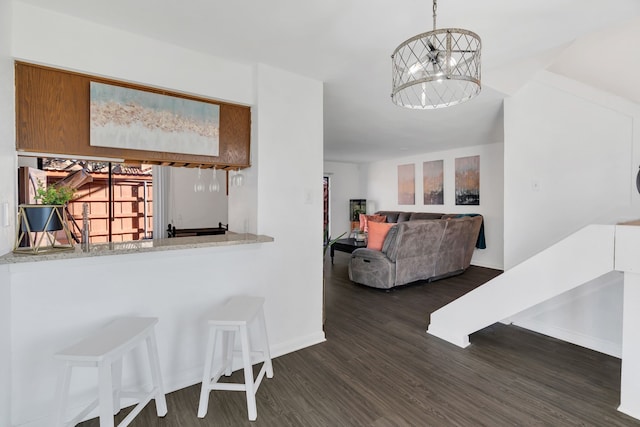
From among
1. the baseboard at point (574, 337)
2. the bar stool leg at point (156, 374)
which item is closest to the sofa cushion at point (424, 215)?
the baseboard at point (574, 337)

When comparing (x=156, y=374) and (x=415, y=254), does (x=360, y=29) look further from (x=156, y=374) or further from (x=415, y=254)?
(x=415, y=254)

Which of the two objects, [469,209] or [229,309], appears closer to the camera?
Answer: [229,309]

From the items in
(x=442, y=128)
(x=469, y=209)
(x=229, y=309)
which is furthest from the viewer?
(x=469, y=209)

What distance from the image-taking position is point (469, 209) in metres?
5.80

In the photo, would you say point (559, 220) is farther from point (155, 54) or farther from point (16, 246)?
point (16, 246)

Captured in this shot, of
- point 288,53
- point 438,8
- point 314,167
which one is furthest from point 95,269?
point 438,8

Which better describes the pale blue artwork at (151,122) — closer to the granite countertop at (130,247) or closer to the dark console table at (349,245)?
the granite countertop at (130,247)

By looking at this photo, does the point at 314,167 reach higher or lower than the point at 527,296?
higher

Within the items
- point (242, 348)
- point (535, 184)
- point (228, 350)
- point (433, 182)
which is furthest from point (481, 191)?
point (242, 348)

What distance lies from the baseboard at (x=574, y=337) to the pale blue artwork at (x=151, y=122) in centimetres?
330

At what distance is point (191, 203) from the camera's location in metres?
4.09

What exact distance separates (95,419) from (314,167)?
2197 millimetres

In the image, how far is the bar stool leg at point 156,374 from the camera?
171cm

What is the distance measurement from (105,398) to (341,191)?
7.00 m
